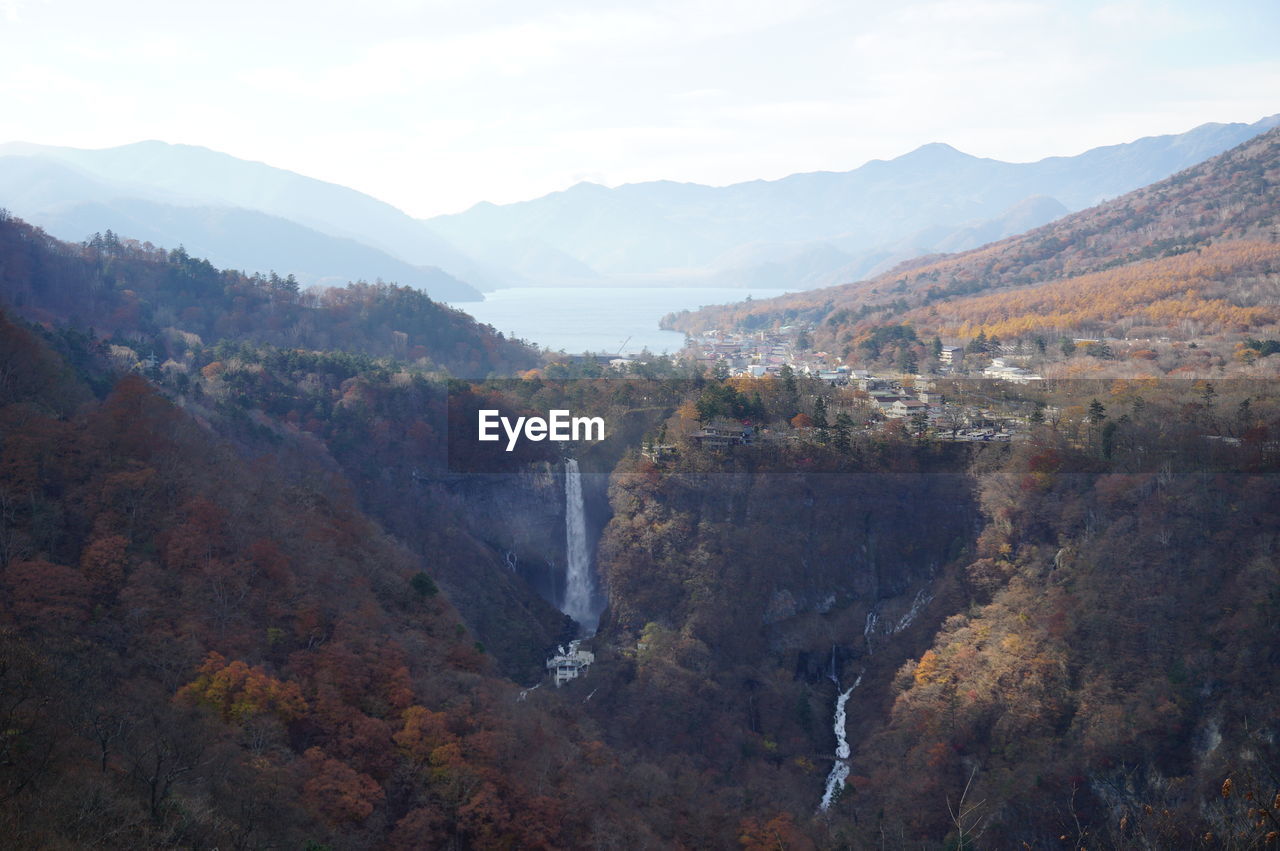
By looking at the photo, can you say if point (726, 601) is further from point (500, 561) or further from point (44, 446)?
point (44, 446)

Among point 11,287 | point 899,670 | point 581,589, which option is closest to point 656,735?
point 899,670

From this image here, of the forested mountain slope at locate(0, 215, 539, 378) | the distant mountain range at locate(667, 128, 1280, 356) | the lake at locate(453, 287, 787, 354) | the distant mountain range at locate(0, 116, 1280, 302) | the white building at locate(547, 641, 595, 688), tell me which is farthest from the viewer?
the distant mountain range at locate(0, 116, 1280, 302)

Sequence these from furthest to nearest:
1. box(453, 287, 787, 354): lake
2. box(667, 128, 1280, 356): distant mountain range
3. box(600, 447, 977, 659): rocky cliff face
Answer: box(453, 287, 787, 354): lake, box(667, 128, 1280, 356): distant mountain range, box(600, 447, 977, 659): rocky cliff face

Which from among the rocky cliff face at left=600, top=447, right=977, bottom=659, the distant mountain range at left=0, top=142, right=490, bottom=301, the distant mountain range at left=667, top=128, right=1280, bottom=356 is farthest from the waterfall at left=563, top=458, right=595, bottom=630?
the distant mountain range at left=0, top=142, right=490, bottom=301

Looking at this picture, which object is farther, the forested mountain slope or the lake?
the lake

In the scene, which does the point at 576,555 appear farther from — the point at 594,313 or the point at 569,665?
the point at 594,313

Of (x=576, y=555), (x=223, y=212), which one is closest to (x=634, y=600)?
(x=576, y=555)

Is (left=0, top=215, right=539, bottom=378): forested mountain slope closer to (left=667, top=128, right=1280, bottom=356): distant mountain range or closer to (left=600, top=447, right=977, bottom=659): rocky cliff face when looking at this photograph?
(left=600, top=447, right=977, bottom=659): rocky cliff face
